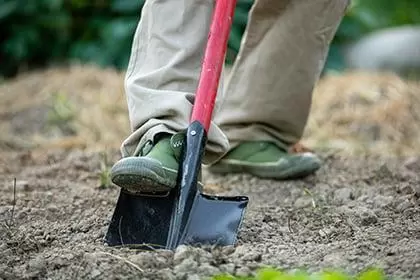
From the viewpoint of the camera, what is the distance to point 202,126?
2291mm

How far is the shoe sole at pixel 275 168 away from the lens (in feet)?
10.2

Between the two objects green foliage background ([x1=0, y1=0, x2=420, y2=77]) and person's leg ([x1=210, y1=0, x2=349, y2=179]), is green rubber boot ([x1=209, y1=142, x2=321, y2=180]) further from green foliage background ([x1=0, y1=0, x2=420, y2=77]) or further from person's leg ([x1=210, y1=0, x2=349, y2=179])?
green foliage background ([x1=0, y1=0, x2=420, y2=77])

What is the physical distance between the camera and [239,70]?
3.19m

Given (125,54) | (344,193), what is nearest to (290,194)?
(344,193)

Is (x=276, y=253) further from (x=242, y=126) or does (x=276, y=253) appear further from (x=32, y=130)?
(x=32, y=130)

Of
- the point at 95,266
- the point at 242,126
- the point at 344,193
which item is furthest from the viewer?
the point at 242,126

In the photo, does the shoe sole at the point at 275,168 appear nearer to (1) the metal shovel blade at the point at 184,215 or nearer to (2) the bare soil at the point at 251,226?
(2) the bare soil at the point at 251,226

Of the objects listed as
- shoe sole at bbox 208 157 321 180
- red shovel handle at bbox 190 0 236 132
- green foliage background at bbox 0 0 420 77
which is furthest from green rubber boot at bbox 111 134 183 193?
green foliage background at bbox 0 0 420 77

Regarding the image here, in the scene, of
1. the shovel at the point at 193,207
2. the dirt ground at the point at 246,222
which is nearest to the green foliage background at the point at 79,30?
the dirt ground at the point at 246,222

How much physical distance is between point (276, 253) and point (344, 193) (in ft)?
2.53

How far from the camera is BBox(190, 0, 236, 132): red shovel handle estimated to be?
7.55 ft

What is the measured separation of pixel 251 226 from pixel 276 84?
0.82 metres

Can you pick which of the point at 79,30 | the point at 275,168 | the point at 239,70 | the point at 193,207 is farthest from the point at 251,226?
the point at 79,30

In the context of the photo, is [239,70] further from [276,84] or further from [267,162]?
[267,162]
